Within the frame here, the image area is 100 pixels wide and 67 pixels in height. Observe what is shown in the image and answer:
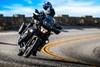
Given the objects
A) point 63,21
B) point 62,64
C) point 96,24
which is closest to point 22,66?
point 62,64

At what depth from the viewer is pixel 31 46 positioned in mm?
10750

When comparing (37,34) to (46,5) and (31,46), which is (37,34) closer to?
(31,46)

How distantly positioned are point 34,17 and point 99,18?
100ft

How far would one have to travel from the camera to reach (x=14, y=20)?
31.8m

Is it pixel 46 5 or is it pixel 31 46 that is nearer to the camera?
pixel 31 46

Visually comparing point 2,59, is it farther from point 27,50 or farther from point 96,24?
point 96,24

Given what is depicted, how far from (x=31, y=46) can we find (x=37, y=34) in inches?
17.5

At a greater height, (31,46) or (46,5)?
(46,5)

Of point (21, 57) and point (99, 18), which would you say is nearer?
point (21, 57)

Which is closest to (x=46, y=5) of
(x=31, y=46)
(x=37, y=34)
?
(x=37, y=34)

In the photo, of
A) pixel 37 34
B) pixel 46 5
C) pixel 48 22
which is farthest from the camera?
pixel 46 5

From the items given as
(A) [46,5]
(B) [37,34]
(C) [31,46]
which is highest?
(A) [46,5]

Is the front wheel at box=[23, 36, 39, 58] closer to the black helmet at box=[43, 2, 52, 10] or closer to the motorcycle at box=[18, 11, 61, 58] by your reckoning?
the motorcycle at box=[18, 11, 61, 58]

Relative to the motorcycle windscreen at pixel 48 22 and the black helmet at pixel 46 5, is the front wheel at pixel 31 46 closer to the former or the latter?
the motorcycle windscreen at pixel 48 22
